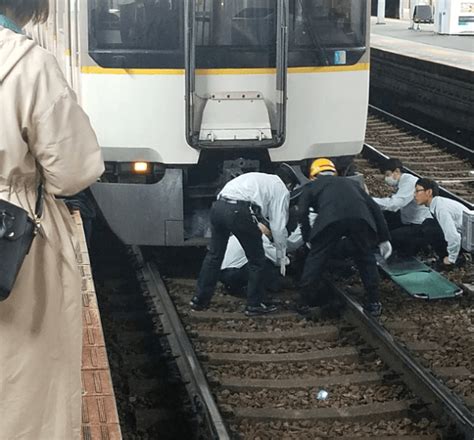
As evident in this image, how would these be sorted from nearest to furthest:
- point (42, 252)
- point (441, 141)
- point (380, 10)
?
point (42, 252) → point (441, 141) → point (380, 10)

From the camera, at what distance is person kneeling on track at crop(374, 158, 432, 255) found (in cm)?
865

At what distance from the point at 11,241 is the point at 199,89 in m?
4.83

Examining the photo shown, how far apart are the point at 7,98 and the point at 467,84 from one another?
1388 centimetres

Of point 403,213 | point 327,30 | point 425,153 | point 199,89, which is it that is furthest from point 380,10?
point 199,89

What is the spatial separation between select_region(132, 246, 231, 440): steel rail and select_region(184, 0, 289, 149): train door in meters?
1.10

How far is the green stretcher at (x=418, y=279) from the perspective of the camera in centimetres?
762

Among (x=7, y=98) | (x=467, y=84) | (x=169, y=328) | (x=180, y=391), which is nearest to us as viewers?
(x=7, y=98)

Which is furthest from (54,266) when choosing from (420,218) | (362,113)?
(420,218)

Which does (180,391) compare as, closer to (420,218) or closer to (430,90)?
(420,218)

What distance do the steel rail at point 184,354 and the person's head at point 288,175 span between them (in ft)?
3.89

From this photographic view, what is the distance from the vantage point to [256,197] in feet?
23.3

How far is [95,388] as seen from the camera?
4.60m

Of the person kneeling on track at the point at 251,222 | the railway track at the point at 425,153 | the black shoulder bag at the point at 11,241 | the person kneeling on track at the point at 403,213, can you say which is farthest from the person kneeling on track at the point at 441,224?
the black shoulder bag at the point at 11,241

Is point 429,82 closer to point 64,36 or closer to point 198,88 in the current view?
point 64,36
